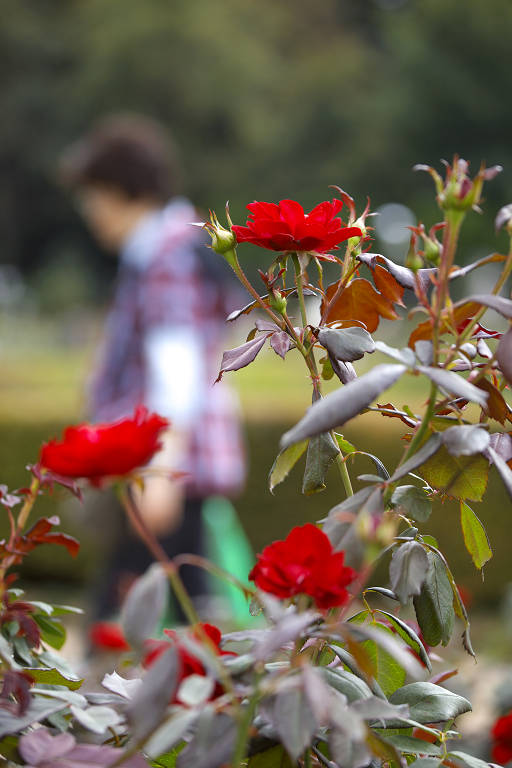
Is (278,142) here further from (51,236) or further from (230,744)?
(230,744)

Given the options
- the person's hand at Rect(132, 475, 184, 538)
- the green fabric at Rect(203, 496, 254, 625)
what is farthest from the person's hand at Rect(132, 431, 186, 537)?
the green fabric at Rect(203, 496, 254, 625)

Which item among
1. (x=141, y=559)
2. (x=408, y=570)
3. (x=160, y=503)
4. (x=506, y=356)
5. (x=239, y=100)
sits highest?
(x=239, y=100)

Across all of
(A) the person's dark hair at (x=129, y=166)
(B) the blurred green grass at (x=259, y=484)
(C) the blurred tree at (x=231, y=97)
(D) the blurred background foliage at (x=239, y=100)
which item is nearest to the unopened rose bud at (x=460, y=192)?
(A) the person's dark hair at (x=129, y=166)

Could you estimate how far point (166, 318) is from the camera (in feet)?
6.36

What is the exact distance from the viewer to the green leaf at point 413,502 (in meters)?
0.45

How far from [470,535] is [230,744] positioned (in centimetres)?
23

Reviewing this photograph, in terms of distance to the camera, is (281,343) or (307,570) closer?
(307,570)

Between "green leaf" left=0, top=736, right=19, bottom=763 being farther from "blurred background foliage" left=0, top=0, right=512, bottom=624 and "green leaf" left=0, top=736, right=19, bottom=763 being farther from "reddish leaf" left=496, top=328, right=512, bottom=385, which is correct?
"blurred background foliage" left=0, top=0, right=512, bottom=624

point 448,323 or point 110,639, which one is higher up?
point 448,323

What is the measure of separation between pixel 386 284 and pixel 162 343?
1440 millimetres

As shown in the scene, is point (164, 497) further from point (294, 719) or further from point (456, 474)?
point (294, 719)

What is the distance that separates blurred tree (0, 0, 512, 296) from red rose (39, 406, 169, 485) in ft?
46.4

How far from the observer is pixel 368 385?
0.39 metres

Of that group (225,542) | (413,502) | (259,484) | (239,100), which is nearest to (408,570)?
(413,502)
